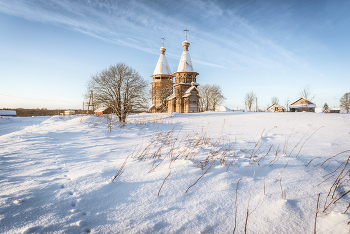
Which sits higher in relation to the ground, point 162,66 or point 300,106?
point 162,66

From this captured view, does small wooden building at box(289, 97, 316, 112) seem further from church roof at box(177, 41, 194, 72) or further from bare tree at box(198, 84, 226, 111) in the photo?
church roof at box(177, 41, 194, 72)

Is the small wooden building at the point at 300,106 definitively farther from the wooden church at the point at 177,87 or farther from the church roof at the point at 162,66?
the church roof at the point at 162,66

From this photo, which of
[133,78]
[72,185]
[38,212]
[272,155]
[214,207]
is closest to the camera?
[38,212]

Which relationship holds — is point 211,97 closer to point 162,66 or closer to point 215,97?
point 215,97

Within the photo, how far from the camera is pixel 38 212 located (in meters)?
1.75

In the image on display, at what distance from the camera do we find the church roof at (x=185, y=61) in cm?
2800

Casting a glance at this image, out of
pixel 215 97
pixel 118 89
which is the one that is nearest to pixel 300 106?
pixel 215 97

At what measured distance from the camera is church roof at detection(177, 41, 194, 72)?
91.9 ft

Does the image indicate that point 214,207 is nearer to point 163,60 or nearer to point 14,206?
point 14,206

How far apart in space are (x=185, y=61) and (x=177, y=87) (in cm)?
511

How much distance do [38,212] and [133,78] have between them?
46.1ft

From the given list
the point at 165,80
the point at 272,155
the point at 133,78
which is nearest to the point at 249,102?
the point at 165,80

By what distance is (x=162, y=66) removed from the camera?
33.9 m

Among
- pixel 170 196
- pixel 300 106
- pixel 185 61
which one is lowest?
pixel 170 196
